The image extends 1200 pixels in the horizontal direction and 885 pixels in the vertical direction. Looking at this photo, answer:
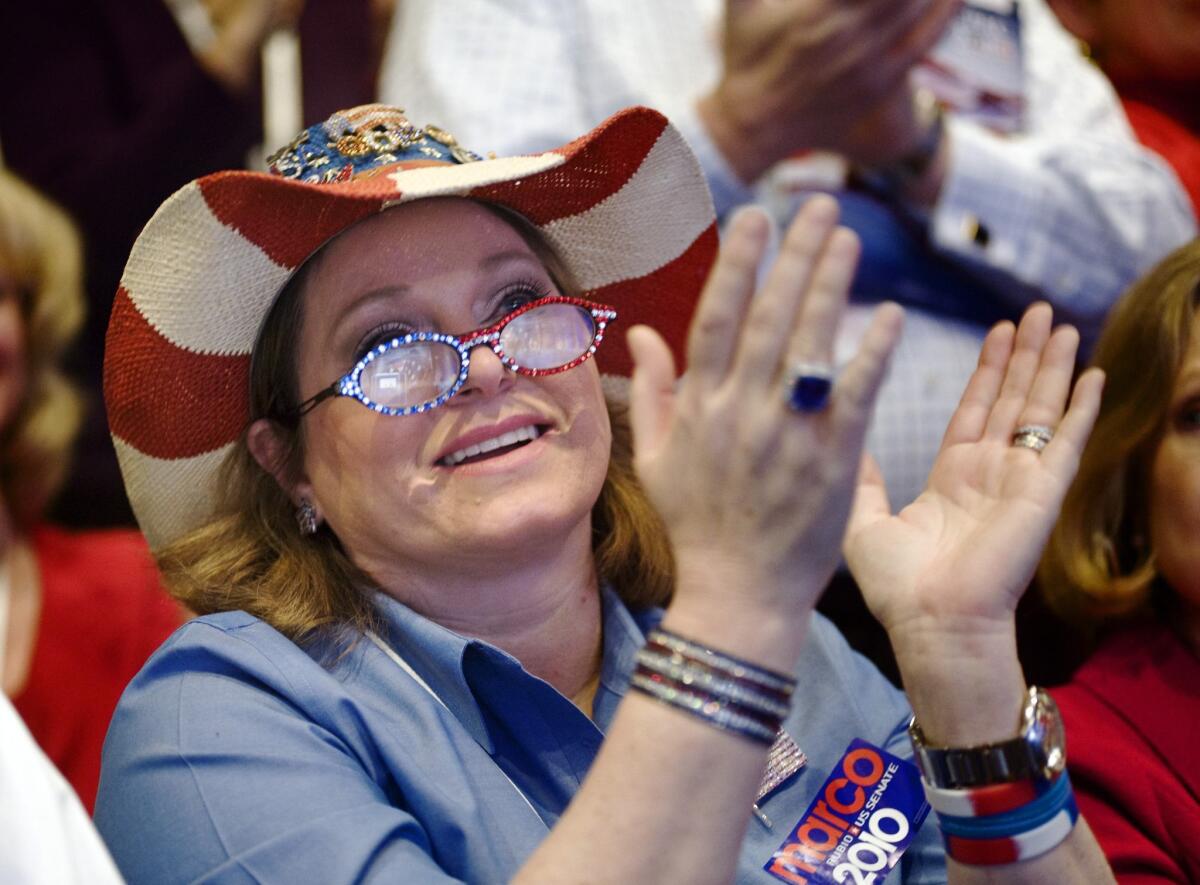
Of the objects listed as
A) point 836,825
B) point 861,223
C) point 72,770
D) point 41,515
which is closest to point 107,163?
point 41,515

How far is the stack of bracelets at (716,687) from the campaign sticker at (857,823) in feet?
1.54

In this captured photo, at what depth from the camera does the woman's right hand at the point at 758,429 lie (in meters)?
1.06

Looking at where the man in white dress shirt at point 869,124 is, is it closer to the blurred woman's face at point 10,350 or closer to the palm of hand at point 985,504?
the palm of hand at point 985,504

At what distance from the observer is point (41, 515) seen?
2.68 m

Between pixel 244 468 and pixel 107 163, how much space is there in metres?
1.19

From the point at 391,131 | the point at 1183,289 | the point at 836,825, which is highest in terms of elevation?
the point at 391,131

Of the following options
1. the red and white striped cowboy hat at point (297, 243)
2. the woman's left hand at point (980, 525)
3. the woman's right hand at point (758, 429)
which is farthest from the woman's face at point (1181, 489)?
the woman's right hand at point (758, 429)

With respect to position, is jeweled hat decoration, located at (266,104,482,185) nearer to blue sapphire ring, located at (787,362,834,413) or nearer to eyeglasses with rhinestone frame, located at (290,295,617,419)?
eyeglasses with rhinestone frame, located at (290,295,617,419)

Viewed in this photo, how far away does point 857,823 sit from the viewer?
5.19 feet

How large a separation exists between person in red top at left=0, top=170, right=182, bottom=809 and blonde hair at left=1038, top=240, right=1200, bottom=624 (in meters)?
1.44

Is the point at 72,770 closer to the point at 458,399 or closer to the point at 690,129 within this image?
the point at 458,399

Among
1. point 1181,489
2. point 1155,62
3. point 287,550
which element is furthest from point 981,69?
point 287,550

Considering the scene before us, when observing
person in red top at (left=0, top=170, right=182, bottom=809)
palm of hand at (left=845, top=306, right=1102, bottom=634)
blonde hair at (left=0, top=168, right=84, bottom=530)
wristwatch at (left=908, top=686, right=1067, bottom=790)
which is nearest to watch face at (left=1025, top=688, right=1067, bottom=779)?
wristwatch at (left=908, top=686, right=1067, bottom=790)

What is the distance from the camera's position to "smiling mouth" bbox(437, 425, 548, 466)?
1.50 m
